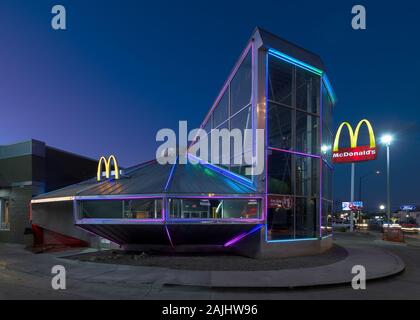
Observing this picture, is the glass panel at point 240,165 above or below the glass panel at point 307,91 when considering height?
below

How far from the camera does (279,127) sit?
17047 mm

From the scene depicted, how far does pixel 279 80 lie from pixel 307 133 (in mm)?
3275

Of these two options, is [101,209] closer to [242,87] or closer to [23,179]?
[242,87]

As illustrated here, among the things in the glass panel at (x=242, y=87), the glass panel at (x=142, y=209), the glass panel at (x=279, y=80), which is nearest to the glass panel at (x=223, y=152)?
the glass panel at (x=242, y=87)

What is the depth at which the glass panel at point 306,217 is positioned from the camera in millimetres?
17078

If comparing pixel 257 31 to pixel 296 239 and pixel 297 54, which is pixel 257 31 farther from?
pixel 296 239

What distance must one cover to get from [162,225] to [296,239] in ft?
20.8

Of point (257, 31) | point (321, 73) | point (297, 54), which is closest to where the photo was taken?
point (257, 31)

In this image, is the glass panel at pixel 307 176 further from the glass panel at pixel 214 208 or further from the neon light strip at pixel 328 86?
the neon light strip at pixel 328 86

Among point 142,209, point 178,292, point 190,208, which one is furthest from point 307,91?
point 178,292

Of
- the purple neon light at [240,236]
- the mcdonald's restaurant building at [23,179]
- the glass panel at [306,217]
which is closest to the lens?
the purple neon light at [240,236]

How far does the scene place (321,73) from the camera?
19234 millimetres

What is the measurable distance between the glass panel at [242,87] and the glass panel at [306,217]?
5710mm
